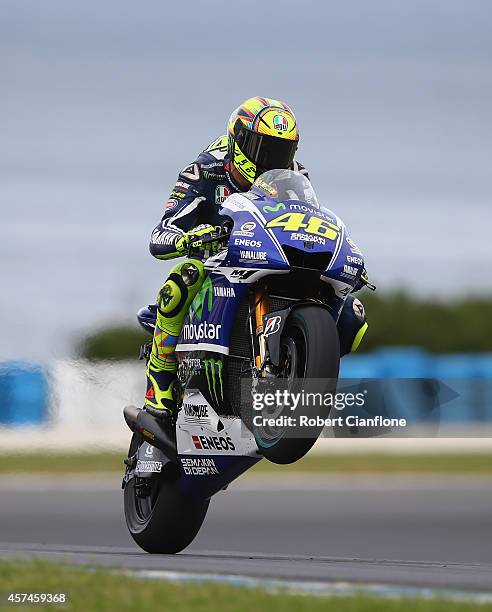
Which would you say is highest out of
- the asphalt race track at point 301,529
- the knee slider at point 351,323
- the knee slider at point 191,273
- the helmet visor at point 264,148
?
the helmet visor at point 264,148

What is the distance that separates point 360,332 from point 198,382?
0.99 metres

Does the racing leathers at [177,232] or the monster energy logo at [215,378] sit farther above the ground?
the racing leathers at [177,232]

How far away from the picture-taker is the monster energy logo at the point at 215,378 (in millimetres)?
7676

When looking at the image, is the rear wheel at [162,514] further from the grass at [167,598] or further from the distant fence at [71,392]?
the grass at [167,598]

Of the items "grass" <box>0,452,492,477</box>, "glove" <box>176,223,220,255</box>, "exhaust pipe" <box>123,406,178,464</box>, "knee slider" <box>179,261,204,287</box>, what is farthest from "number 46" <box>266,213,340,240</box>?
"grass" <box>0,452,492,477</box>

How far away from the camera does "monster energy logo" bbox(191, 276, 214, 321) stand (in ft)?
25.6

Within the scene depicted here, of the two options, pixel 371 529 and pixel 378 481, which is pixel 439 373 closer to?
pixel 378 481

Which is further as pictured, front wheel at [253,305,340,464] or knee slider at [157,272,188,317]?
knee slider at [157,272,188,317]

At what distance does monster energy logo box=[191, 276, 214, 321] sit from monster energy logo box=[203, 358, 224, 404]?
0.94 feet

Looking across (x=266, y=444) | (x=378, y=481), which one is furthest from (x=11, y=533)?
(x=378, y=481)

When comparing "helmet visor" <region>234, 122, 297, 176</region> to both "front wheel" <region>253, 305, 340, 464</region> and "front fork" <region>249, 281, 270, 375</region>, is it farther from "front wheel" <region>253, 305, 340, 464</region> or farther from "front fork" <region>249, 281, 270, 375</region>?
"front wheel" <region>253, 305, 340, 464</region>

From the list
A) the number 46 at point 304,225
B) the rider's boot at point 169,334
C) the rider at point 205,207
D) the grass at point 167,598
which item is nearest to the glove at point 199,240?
the rider at point 205,207

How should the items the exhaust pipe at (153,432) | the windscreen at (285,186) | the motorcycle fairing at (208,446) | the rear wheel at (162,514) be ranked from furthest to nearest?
the rear wheel at (162,514) < the exhaust pipe at (153,432) < the windscreen at (285,186) < the motorcycle fairing at (208,446)

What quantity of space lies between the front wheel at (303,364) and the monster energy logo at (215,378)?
0.59m
